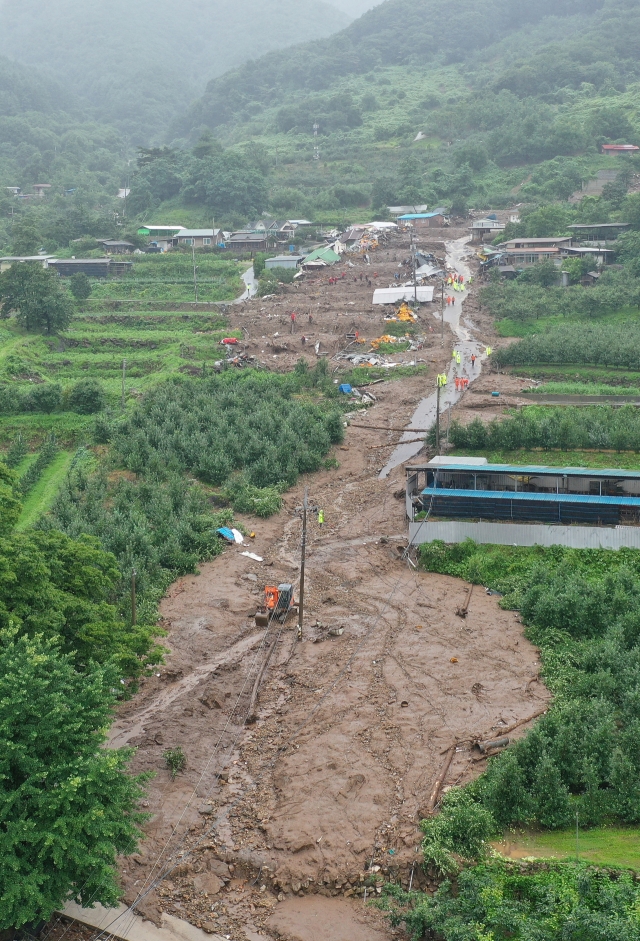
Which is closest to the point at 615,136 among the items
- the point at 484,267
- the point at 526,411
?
the point at 484,267

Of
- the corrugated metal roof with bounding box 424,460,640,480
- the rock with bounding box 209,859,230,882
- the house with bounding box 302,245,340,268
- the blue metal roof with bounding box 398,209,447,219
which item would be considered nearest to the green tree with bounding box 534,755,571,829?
the rock with bounding box 209,859,230,882

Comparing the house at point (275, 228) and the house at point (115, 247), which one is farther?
the house at point (275, 228)

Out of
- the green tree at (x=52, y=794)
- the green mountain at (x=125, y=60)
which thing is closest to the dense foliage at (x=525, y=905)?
the green tree at (x=52, y=794)

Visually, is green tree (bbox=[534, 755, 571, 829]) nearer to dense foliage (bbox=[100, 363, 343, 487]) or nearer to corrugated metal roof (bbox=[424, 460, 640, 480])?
corrugated metal roof (bbox=[424, 460, 640, 480])

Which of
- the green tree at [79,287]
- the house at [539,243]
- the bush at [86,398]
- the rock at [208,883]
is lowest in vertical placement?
the rock at [208,883]

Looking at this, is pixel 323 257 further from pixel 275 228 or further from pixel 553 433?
pixel 553 433

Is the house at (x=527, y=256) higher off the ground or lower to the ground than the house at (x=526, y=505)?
higher

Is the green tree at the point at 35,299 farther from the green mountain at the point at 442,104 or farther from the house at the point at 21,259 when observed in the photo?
the green mountain at the point at 442,104
